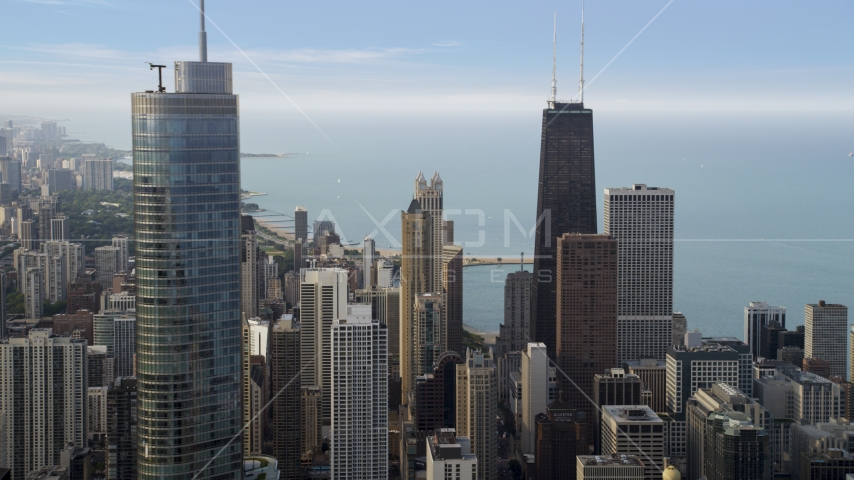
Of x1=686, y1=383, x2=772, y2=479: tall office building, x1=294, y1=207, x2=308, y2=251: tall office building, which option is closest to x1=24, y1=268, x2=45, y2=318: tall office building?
x1=294, y1=207, x2=308, y2=251: tall office building

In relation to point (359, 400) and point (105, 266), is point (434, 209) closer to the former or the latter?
point (359, 400)

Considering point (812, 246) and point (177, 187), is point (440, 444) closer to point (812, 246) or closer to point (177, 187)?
point (177, 187)

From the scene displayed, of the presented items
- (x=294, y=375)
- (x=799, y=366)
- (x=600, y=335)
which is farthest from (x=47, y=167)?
(x=799, y=366)

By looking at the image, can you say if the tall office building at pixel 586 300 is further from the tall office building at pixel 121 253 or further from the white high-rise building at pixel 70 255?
the white high-rise building at pixel 70 255

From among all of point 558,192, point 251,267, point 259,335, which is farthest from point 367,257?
point 558,192

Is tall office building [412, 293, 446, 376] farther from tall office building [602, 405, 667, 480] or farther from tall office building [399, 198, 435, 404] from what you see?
tall office building [602, 405, 667, 480]

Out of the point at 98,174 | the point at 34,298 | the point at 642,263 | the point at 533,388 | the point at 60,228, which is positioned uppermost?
the point at 98,174

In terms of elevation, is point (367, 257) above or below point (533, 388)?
above
